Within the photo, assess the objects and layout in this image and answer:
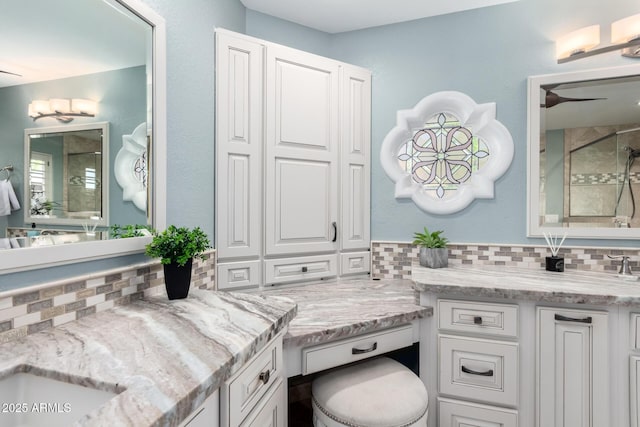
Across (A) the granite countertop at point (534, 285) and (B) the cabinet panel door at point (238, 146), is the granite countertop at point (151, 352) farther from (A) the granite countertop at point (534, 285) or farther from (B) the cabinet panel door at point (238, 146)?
(A) the granite countertop at point (534, 285)

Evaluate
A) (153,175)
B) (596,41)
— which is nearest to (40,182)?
(153,175)

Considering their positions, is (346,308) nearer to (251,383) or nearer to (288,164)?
(251,383)

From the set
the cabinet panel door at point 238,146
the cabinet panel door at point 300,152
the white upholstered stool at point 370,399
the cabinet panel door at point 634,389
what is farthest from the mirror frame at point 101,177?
the cabinet panel door at point 634,389

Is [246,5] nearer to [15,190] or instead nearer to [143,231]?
[143,231]

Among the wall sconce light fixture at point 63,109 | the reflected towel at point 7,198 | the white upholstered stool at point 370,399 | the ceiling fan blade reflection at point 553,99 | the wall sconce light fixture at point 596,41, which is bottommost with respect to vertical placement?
the white upholstered stool at point 370,399

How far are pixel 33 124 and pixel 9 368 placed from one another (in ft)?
2.10

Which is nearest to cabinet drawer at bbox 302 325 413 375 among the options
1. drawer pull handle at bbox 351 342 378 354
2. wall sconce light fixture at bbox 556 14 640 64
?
drawer pull handle at bbox 351 342 378 354

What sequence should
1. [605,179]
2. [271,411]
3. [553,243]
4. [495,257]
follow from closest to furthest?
[271,411] < [605,179] < [553,243] < [495,257]

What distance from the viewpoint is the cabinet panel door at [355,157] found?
2270mm

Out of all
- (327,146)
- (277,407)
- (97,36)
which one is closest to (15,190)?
(97,36)

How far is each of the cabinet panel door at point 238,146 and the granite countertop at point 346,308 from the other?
0.38 m

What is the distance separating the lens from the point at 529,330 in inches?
63.1

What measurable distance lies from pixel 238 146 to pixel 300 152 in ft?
1.27

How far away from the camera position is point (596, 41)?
194 cm
